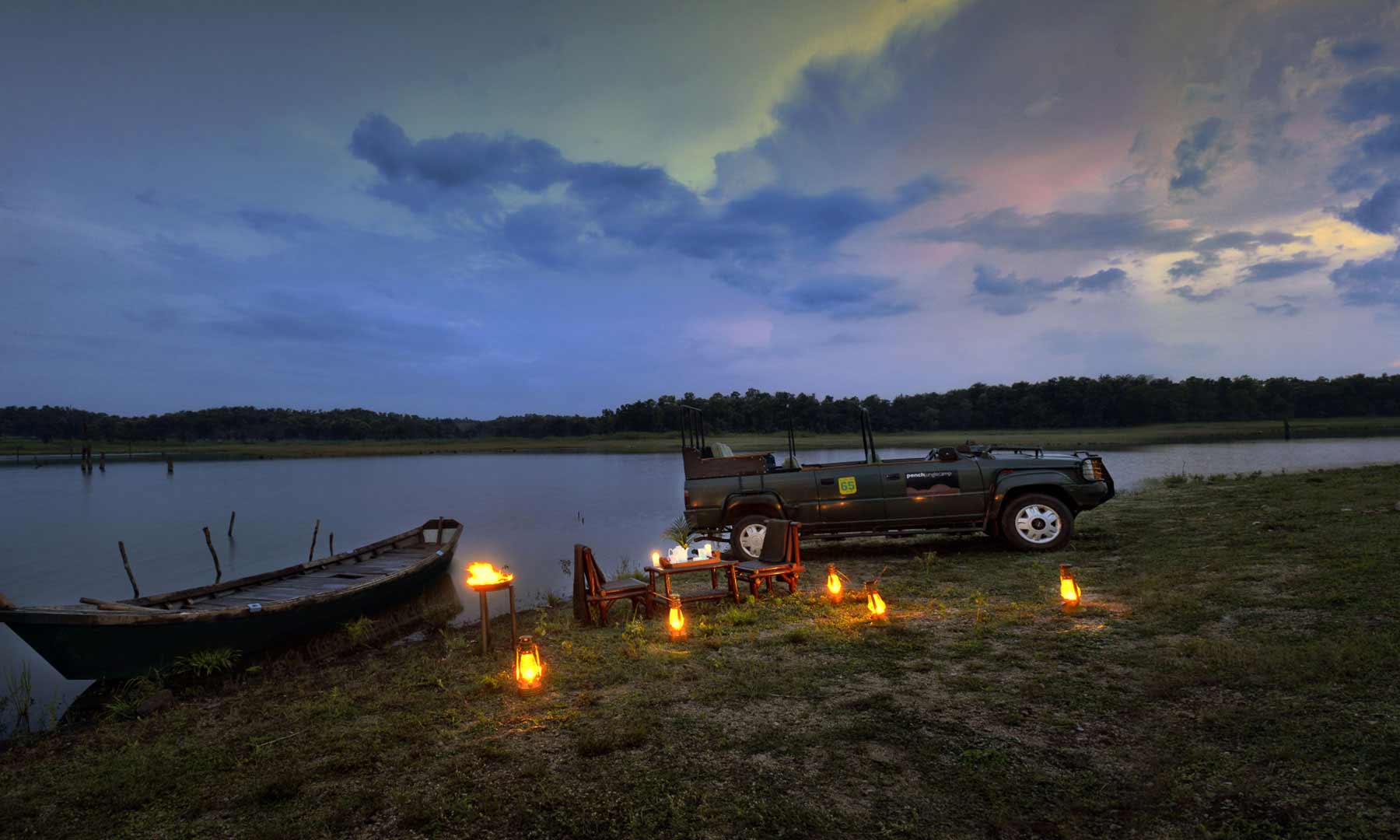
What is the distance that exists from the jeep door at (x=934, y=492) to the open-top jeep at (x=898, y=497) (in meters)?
0.01

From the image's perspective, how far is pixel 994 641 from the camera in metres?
6.60

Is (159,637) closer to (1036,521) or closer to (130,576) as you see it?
(130,576)

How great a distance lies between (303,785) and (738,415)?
319 feet

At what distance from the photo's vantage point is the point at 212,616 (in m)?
9.91

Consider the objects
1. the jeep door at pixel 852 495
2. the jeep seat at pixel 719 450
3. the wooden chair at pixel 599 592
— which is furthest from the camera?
the jeep seat at pixel 719 450

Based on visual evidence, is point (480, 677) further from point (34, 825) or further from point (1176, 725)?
point (1176, 725)

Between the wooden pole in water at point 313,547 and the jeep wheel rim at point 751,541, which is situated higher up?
the jeep wheel rim at point 751,541

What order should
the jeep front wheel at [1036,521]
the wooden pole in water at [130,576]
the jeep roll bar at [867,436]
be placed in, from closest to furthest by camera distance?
the jeep front wheel at [1036,521] → the jeep roll bar at [867,436] → the wooden pole in water at [130,576]

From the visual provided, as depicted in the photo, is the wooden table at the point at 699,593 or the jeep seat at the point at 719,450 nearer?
the wooden table at the point at 699,593

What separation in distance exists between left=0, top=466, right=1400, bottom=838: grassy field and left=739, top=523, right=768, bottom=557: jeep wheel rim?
2.24 m

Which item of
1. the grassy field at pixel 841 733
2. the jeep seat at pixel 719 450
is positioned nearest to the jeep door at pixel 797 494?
the jeep seat at pixel 719 450

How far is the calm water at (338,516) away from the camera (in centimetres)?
1986

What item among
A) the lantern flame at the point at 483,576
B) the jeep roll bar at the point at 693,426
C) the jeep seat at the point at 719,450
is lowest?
the lantern flame at the point at 483,576

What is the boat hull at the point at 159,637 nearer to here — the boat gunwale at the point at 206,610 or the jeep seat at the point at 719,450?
the boat gunwale at the point at 206,610
